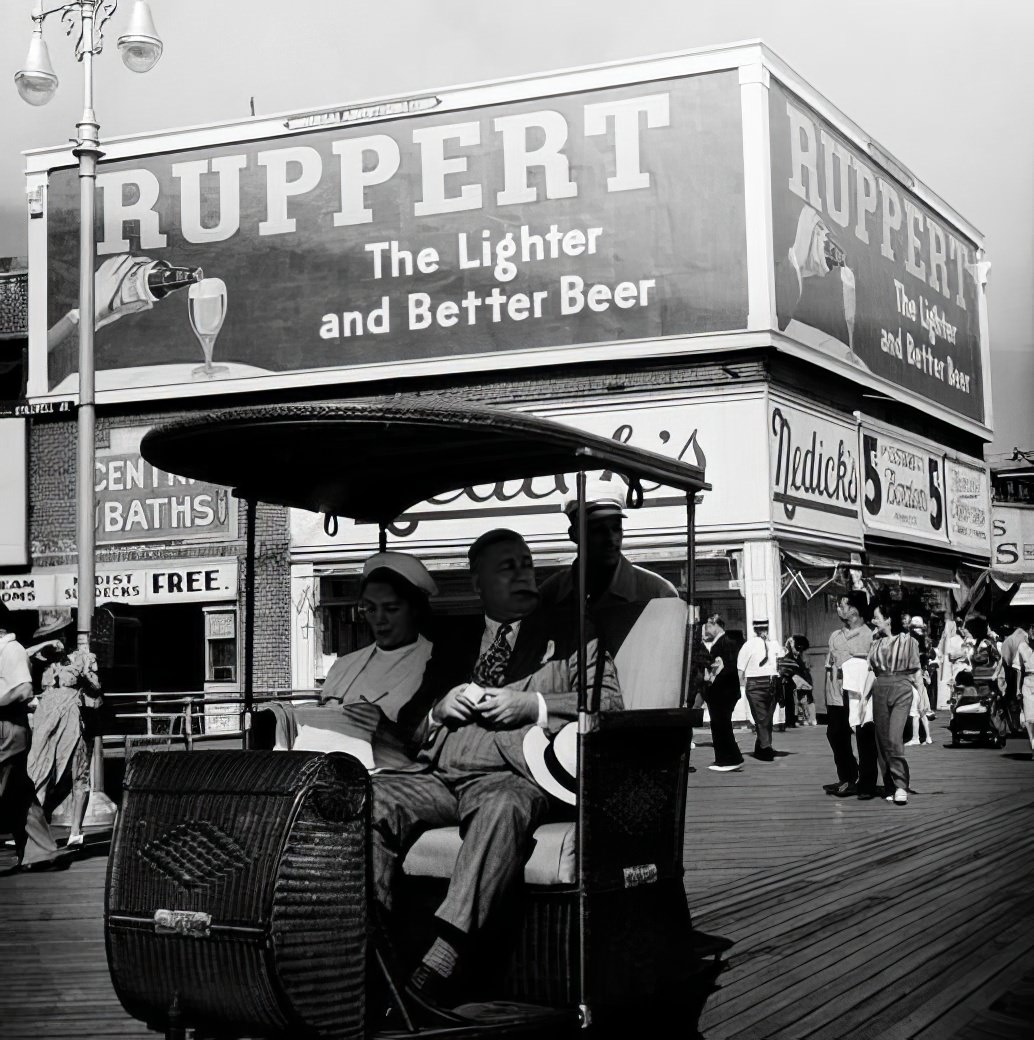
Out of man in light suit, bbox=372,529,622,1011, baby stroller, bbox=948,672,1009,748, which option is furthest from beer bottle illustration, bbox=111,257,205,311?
man in light suit, bbox=372,529,622,1011

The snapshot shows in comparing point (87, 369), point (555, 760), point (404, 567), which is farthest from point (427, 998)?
point (87, 369)

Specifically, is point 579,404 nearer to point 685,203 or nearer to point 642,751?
point 685,203

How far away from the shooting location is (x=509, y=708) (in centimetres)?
533

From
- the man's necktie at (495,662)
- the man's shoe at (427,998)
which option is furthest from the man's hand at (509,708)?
the man's shoe at (427,998)

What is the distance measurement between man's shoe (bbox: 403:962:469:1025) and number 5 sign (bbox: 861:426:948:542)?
2726cm

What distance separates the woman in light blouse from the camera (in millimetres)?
13031

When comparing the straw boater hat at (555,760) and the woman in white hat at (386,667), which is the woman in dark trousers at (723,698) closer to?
the woman in white hat at (386,667)

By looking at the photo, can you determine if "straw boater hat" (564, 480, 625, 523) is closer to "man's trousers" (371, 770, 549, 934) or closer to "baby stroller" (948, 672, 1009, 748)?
"man's trousers" (371, 770, 549, 934)

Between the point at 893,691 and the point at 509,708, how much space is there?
8365mm

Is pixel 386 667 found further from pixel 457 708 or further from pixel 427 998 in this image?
pixel 427 998

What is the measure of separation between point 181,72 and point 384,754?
290 centimetres

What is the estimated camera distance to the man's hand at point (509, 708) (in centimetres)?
532

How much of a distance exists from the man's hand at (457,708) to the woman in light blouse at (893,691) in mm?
8253

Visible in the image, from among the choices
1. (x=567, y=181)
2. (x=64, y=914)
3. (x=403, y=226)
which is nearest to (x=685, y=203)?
(x=567, y=181)
